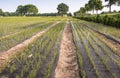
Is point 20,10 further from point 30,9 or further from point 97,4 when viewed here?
point 97,4

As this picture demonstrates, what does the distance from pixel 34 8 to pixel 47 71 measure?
183m

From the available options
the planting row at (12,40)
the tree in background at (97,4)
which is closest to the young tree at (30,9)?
the tree in background at (97,4)

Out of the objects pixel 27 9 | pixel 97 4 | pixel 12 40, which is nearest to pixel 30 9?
pixel 27 9

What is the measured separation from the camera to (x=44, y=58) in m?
10.4

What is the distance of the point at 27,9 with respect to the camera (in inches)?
7367

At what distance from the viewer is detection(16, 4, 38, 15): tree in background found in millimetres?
185000

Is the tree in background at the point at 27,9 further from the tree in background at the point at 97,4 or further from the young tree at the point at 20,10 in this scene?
the tree in background at the point at 97,4

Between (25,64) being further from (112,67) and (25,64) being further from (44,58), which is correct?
(112,67)

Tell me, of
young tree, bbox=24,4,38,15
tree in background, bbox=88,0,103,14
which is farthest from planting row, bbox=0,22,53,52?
young tree, bbox=24,4,38,15

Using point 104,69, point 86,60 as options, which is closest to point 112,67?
point 104,69

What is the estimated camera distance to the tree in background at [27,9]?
18500 cm

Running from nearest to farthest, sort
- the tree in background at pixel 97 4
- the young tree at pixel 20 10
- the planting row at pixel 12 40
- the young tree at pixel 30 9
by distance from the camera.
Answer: the planting row at pixel 12 40 → the tree in background at pixel 97 4 → the young tree at pixel 30 9 → the young tree at pixel 20 10

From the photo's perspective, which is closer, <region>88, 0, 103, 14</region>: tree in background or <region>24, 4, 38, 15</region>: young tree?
<region>88, 0, 103, 14</region>: tree in background

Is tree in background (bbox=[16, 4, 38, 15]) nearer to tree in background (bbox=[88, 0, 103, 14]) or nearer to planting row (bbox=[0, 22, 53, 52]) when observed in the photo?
tree in background (bbox=[88, 0, 103, 14])
